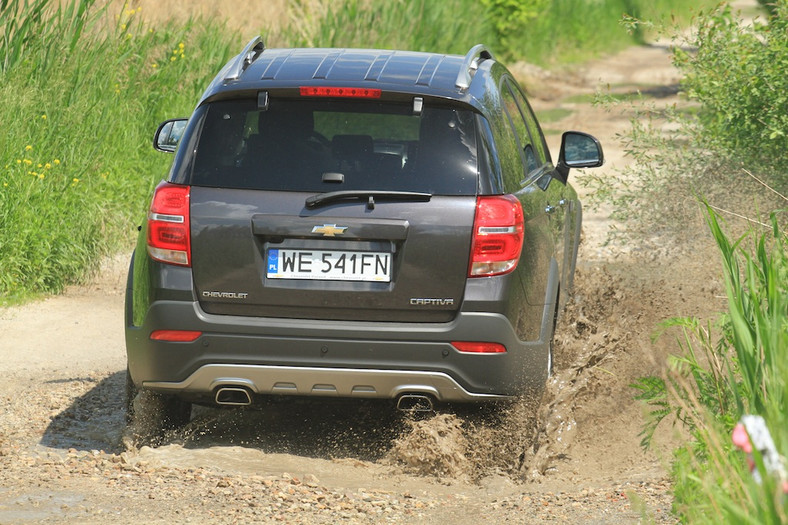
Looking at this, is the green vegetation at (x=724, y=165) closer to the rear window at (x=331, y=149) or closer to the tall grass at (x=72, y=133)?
the rear window at (x=331, y=149)

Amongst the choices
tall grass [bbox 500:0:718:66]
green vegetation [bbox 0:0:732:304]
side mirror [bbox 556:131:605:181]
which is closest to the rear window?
side mirror [bbox 556:131:605:181]

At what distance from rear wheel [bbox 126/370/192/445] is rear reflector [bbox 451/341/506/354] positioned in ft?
4.51

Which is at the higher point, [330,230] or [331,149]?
[331,149]

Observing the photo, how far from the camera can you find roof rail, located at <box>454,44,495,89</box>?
5.21 m

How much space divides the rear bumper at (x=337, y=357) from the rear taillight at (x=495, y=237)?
201 millimetres

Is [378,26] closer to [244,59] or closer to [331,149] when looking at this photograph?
[244,59]

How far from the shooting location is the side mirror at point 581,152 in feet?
22.0

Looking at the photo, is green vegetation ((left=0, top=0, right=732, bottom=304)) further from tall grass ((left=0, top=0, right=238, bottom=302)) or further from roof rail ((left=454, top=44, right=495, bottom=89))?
roof rail ((left=454, top=44, right=495, bottom=89))

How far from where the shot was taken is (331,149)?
16.6 ft

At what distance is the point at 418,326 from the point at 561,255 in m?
1.55

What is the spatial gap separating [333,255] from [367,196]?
28cm

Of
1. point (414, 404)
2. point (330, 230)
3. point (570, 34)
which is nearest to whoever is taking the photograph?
point (330, 230)

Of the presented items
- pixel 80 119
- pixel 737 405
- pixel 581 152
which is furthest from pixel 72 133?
pixel 737 405

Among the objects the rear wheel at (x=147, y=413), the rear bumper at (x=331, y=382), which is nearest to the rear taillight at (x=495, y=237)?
the rear bumper at (x=331, y=382)
